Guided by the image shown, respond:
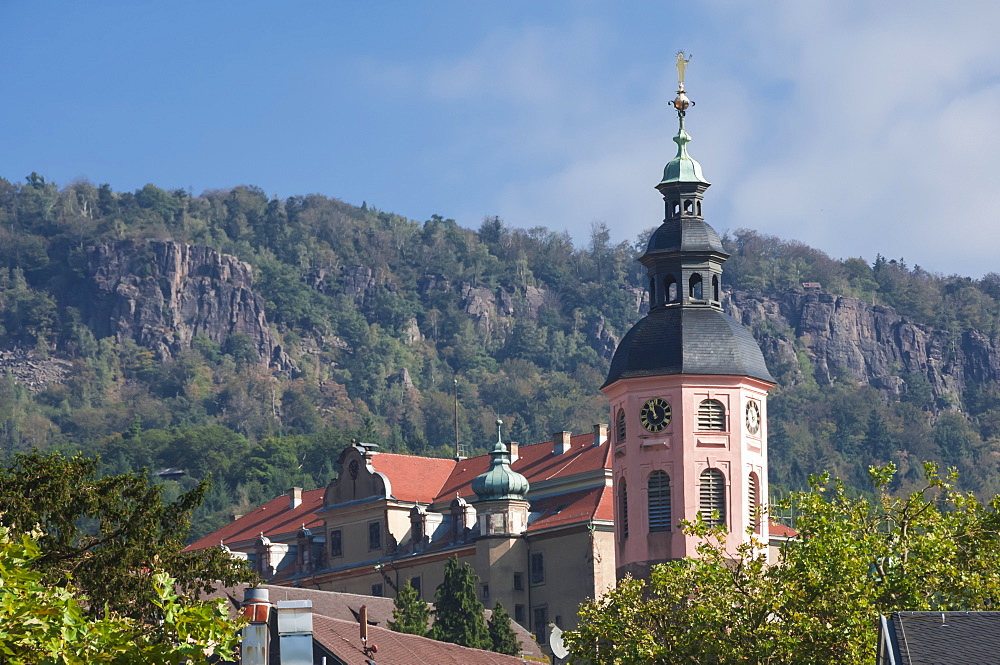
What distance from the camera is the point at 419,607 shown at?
7881 cm

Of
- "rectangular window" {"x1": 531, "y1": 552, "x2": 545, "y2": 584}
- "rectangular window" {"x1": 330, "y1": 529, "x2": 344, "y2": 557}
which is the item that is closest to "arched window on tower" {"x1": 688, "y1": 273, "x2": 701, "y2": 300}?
"rectangular window" {"x1": 531, "y1": 552, "x2": 545, "y2": 584}

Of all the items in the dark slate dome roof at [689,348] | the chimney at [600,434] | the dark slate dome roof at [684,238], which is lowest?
the dark slate dome roof at [689,348]

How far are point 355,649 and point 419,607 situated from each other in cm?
1584

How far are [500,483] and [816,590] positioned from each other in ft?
177

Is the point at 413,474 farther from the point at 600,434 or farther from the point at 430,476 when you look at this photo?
the point at 600,434

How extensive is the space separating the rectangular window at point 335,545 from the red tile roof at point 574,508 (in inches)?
472

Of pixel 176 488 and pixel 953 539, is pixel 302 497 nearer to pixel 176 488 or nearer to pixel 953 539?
pixel 176 488

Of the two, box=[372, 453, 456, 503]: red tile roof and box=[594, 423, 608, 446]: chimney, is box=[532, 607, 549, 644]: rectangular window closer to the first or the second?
box=[594, 423, 608, 446]: chimney

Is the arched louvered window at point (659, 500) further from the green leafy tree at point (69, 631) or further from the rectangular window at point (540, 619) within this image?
the green leafy tree at point (69, 631)

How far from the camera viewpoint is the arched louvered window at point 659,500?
80.4 meters

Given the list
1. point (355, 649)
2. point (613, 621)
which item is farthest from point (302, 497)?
point (613, 621)

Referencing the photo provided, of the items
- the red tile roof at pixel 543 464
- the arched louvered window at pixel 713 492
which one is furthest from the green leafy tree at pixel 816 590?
the red tile roof at pixel 543 464

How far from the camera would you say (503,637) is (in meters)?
79.6

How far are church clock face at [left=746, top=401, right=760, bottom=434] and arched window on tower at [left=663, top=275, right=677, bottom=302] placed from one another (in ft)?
15.4
